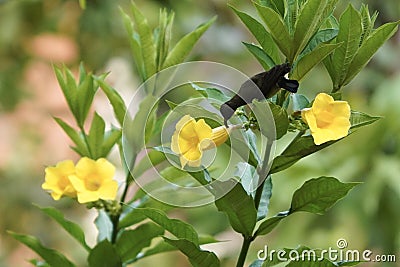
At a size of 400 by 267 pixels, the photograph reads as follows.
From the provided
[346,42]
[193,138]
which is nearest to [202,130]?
[193,138]

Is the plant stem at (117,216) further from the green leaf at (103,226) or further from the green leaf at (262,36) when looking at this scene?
the green leaf at (262,36)

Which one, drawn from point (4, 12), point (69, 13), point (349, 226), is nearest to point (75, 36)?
point (69, 13)

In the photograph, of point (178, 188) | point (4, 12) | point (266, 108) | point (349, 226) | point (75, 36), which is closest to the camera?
point (266, 108)

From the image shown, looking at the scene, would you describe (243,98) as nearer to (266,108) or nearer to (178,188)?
(266,108)

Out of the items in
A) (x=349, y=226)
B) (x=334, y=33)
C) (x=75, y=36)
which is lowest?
(x=349, y=226)

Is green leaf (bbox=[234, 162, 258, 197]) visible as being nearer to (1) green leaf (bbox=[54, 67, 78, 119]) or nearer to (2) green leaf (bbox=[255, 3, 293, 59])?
(2) green leaf (bbox=[255, 3, 293, 59])

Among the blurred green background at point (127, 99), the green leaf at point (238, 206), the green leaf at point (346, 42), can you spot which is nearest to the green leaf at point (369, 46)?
the green leaf at point (346, 42)

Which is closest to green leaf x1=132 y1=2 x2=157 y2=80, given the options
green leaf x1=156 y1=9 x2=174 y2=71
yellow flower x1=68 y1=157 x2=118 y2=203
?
green leaf x1=156 y1=9 x2=174 y2=71
